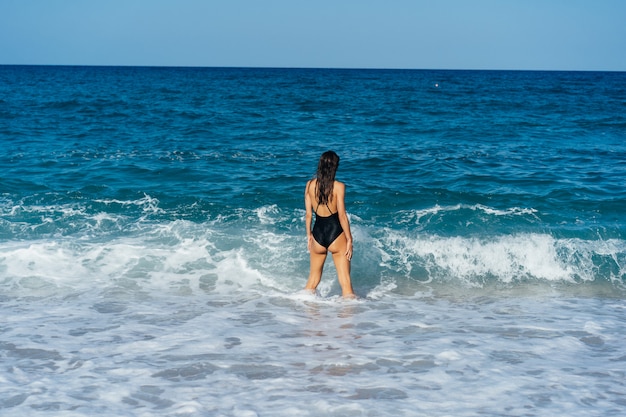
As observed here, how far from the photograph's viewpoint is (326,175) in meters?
7.09

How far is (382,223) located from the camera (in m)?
11.2

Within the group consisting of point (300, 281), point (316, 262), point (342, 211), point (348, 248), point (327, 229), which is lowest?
point (300, 281)

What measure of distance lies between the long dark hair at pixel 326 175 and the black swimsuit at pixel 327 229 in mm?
220

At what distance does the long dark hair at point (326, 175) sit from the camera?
7031 mm

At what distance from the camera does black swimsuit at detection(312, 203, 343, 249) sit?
7.40 m

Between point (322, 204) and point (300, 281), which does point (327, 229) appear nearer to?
point (322, 204)

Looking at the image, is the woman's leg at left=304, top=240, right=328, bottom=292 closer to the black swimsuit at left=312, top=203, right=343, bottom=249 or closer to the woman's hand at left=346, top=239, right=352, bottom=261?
the black swimsuit at left=312, top=203, right=343, bottom=249

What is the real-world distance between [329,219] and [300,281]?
1.82 m

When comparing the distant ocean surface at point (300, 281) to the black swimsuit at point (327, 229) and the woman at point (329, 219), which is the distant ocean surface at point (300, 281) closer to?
the woman at point (329, 219)

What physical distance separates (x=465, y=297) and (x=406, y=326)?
1736 millimetres

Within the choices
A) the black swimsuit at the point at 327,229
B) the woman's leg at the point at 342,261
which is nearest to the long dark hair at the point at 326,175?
the black swimsuit at the point at 327,229

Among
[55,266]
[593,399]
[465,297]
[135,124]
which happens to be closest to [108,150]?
[135,124]

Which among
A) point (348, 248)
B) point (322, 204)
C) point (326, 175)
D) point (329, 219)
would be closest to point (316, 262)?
point (348, 248)

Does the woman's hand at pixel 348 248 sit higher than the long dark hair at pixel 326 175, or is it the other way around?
the long dark hair at pixel 326 175
